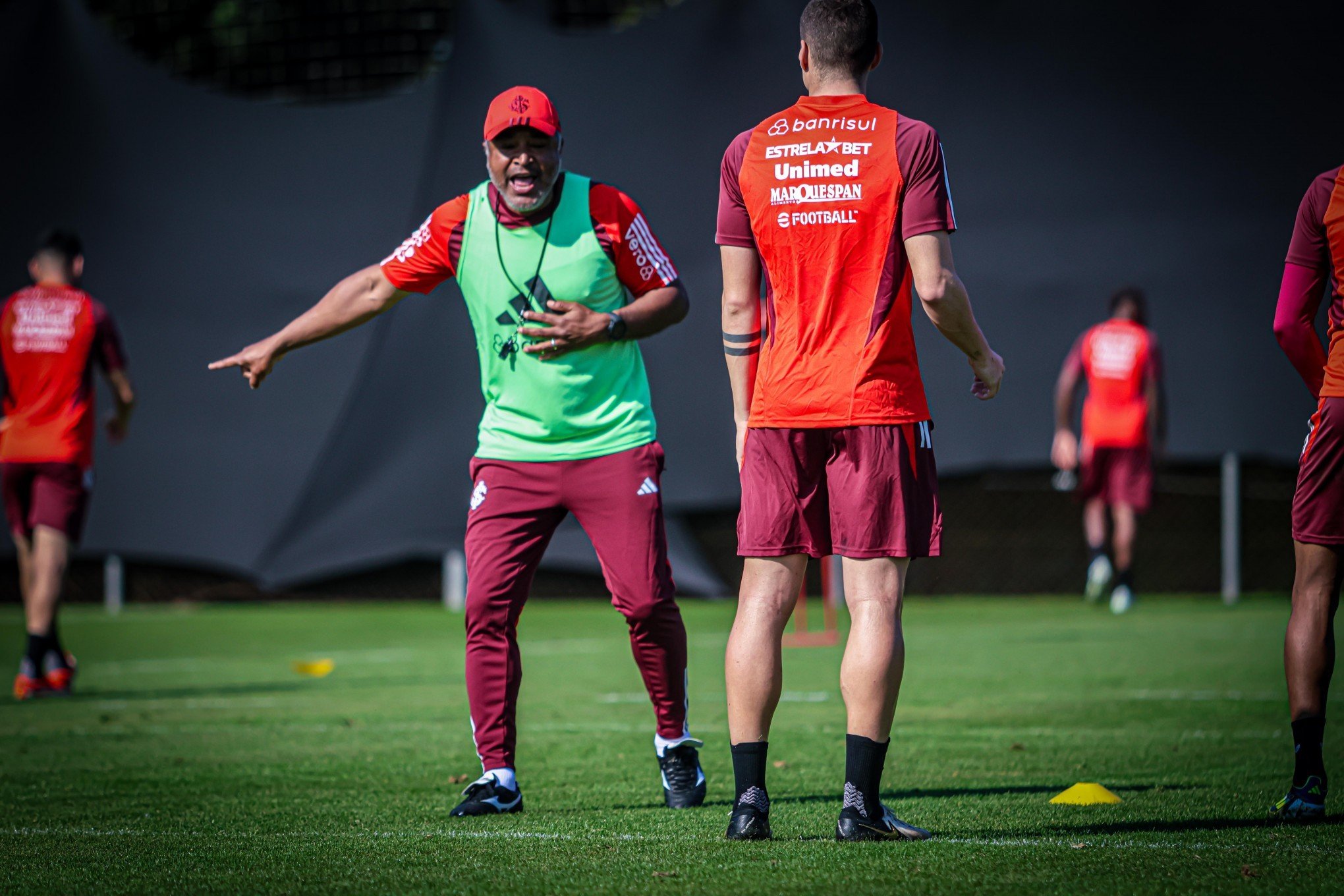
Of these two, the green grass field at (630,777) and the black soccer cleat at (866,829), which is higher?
the black soccer cleat at (866,829)

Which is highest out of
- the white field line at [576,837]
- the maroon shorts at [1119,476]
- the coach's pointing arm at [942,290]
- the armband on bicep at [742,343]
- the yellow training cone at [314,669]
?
the coach's pointing arm at [942,290]

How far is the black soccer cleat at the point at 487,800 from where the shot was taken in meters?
4.35

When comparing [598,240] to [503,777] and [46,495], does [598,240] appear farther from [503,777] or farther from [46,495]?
[46,495]

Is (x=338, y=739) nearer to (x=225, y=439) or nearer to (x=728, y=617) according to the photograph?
(x=728, y=617)

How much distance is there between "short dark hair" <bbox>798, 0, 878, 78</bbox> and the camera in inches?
147

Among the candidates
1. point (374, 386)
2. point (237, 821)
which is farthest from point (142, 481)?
point (237, 821)

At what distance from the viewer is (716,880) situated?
3.30 meters

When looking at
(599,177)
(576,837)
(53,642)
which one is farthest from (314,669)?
(599,177)

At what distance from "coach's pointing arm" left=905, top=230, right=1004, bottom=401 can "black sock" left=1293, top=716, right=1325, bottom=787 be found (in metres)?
1.29

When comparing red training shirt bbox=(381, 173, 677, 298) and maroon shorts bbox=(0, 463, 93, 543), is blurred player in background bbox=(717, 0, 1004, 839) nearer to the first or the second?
red training shirt bbox=(381, 173, 677, 298)

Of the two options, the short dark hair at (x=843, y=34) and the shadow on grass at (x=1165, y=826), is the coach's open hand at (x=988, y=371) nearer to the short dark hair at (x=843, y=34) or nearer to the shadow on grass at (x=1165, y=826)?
the short dark hair at (x=843, y=34)

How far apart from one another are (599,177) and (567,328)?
9.47 m

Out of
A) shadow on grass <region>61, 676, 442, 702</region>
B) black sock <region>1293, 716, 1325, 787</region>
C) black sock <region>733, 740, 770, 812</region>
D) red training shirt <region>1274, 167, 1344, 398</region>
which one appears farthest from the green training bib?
shadow on grass <region>61, 676, 442, 702</region>

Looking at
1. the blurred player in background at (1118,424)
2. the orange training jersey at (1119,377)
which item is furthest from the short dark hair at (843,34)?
the orange training jersey at (1119,377)
